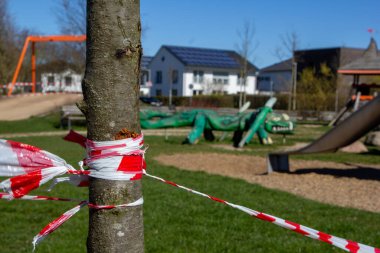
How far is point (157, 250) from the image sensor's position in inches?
177

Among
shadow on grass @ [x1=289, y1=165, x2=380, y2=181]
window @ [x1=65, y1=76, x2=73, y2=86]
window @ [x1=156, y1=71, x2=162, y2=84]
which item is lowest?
shadow on grass @ [x1=289, y1=165, x2=380, y2=181]

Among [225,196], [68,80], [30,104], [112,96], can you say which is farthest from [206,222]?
[68,80]

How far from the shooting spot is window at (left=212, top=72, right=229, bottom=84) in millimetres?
67625

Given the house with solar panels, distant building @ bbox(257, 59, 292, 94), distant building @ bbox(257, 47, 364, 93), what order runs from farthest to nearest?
distant building @ bbox(257, 59, 292, 94) → the house with solar panels → distant building @ bbox(257, 47, 364, 93)

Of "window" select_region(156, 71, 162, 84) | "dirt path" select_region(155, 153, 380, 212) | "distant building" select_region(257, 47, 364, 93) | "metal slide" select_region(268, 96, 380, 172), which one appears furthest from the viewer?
"window" select_region(156, 71, 162, 84)

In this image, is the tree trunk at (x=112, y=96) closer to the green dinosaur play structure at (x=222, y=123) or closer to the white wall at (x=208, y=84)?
the green dinosaur play structure at (x=222, y=123)

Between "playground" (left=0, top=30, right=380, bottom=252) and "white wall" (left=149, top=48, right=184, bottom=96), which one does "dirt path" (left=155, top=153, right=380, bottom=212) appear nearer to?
"playground" (left=0, top=30, right=380, bottom=252)

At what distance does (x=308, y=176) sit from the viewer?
31.5ft

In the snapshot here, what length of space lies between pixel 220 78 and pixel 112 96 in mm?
66564

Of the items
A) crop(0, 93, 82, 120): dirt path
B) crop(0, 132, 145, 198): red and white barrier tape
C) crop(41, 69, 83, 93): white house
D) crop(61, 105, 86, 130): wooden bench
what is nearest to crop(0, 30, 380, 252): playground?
crop(0, 132, 145, 198): red and white barrier tape

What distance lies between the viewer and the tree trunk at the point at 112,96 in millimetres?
1972

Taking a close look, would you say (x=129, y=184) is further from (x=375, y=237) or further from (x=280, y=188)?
(x=280, y=188)

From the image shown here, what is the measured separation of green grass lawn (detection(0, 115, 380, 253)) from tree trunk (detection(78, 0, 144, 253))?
254 cm

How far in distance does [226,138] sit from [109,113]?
1767cm
